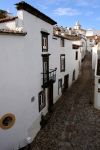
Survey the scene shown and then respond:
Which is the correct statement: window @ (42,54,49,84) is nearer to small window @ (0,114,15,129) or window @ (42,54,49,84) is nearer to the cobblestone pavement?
the cobblestone pavement

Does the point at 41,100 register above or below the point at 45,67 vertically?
below

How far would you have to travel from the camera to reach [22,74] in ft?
44.3

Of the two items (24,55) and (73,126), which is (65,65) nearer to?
(73,126)

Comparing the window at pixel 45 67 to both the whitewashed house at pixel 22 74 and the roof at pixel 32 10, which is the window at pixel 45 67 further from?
the roof at pixel 32 10

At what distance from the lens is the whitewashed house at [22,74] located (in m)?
12.3

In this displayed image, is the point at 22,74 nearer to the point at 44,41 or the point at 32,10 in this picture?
the point at 32,10

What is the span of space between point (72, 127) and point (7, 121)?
290 inches

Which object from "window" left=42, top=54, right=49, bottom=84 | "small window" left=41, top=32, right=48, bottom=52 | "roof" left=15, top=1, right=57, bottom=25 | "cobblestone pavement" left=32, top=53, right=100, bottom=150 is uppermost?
"roof" left=15, top=1, right=57, bottom=25

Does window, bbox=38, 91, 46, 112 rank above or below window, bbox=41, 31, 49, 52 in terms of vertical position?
below

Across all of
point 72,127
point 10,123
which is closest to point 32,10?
point 10,123

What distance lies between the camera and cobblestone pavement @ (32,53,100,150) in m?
15.3

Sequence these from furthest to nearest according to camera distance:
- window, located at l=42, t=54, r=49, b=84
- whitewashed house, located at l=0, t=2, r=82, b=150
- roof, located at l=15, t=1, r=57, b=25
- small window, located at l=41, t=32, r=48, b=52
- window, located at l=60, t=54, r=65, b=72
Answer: window, located at l=60, t=54, r=65, b=72
window, located at l=42, t=54, r=49, b=84
small window, located at l=41, t=32, r=48, b=52
roof, located at l=15, t=1, r=57, b=25
whitewashed house, located at l=0, t=2, r=82, b=150

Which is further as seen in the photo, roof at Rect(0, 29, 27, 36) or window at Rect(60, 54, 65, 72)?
window at Rect(60, 54, 65, 72)

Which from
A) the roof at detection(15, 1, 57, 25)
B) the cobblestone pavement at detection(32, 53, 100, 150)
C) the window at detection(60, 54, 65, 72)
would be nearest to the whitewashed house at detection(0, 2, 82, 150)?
the roof at detection(15, 1, 57, 25)
